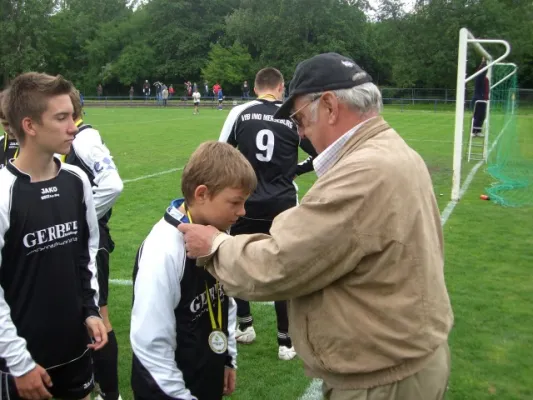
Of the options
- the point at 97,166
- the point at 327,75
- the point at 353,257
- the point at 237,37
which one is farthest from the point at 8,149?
the point at 237,37

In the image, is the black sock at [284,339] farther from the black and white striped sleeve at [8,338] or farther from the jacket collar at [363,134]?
the jacket collar at [363,134]

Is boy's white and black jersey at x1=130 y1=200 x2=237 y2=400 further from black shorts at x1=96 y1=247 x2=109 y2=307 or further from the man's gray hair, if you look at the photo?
black shorts at x1=96 y1=247 x2=109 y2=307

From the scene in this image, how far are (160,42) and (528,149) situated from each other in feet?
193

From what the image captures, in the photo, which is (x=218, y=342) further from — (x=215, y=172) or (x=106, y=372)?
(x=106, y=372)

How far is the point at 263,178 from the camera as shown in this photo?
4.95 m

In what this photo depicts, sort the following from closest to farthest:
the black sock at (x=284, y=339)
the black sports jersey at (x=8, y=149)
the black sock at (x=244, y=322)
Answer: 1. the black sports jersey at (x=8, y=149)
2. the black sock at (x=284, y=339)
3. the black sock at (x=244, y=322)

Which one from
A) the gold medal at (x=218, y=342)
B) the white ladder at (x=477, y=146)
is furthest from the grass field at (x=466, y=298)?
the white ladder at (x=477, y=146)

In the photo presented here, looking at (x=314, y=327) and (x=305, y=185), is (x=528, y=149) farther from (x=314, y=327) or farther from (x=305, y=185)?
(x=314, y=327)

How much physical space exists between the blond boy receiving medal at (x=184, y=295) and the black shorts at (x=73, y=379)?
651 millimetres

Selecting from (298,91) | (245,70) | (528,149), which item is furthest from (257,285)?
(245,70)

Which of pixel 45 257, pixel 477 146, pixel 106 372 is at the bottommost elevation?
pixel 477 146

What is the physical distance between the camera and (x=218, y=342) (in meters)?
2.61

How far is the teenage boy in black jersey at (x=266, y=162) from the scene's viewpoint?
4.86 meters

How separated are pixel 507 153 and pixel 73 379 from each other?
14015 millimetres
